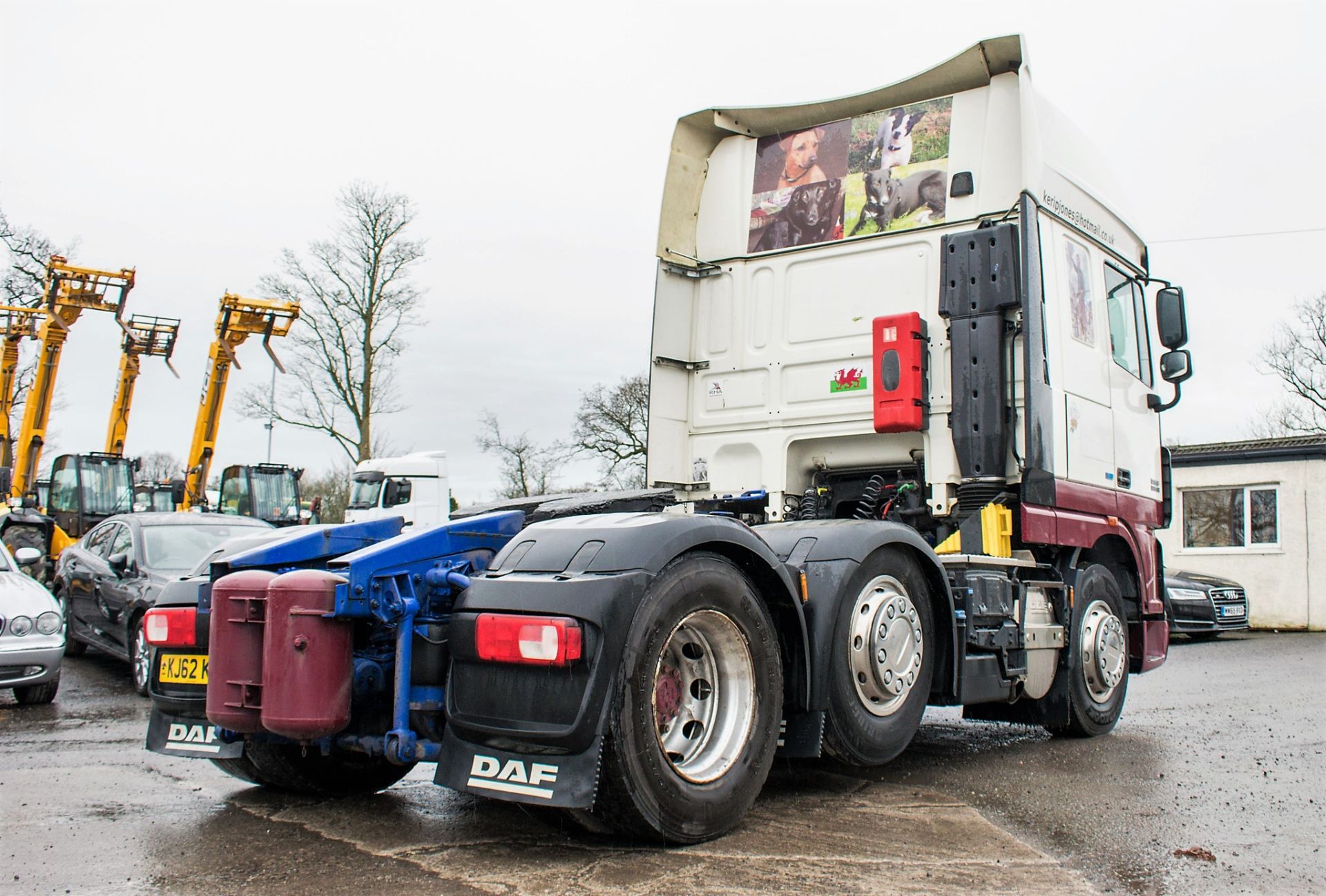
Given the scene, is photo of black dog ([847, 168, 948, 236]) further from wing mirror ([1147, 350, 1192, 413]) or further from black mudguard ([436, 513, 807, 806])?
black mudguard ([436, 513, 807, 806])

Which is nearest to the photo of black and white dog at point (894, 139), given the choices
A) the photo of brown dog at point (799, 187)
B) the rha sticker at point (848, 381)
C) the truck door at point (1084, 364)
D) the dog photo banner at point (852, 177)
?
the dog photo banner at point (852, 177)

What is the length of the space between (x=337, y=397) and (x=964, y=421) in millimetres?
28017

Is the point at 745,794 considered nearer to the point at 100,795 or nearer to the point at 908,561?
the point at 908,561

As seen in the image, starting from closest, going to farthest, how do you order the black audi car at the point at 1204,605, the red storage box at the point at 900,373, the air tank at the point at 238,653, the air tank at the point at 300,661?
the air tank at the point at 300,661 → the air tank at the point at 238,653 → the red storage box at the point at 900,373 → the black audi car at the point at 1204,605

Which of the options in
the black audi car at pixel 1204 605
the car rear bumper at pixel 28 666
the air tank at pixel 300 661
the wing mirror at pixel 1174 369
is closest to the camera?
the air tank at pixel 300 661

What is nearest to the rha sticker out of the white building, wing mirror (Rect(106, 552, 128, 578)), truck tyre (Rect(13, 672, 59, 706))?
truck tyre (Rect(13, 672, 59, 706))

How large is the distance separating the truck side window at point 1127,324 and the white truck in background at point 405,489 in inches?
591

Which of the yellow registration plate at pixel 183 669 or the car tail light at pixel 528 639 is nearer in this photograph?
the car tail light at pixel 528 639

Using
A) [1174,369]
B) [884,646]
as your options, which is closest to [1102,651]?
[1174,369]

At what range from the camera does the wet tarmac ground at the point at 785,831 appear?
11.5ft

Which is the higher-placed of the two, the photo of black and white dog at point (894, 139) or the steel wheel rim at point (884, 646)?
the photo of black and white dog at point (894, 139)

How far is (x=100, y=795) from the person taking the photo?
4.99 meters

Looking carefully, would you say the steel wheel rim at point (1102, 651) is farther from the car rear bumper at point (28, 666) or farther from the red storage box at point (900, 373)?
the car rear bumper at point (28, 666)

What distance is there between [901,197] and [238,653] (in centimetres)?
457
